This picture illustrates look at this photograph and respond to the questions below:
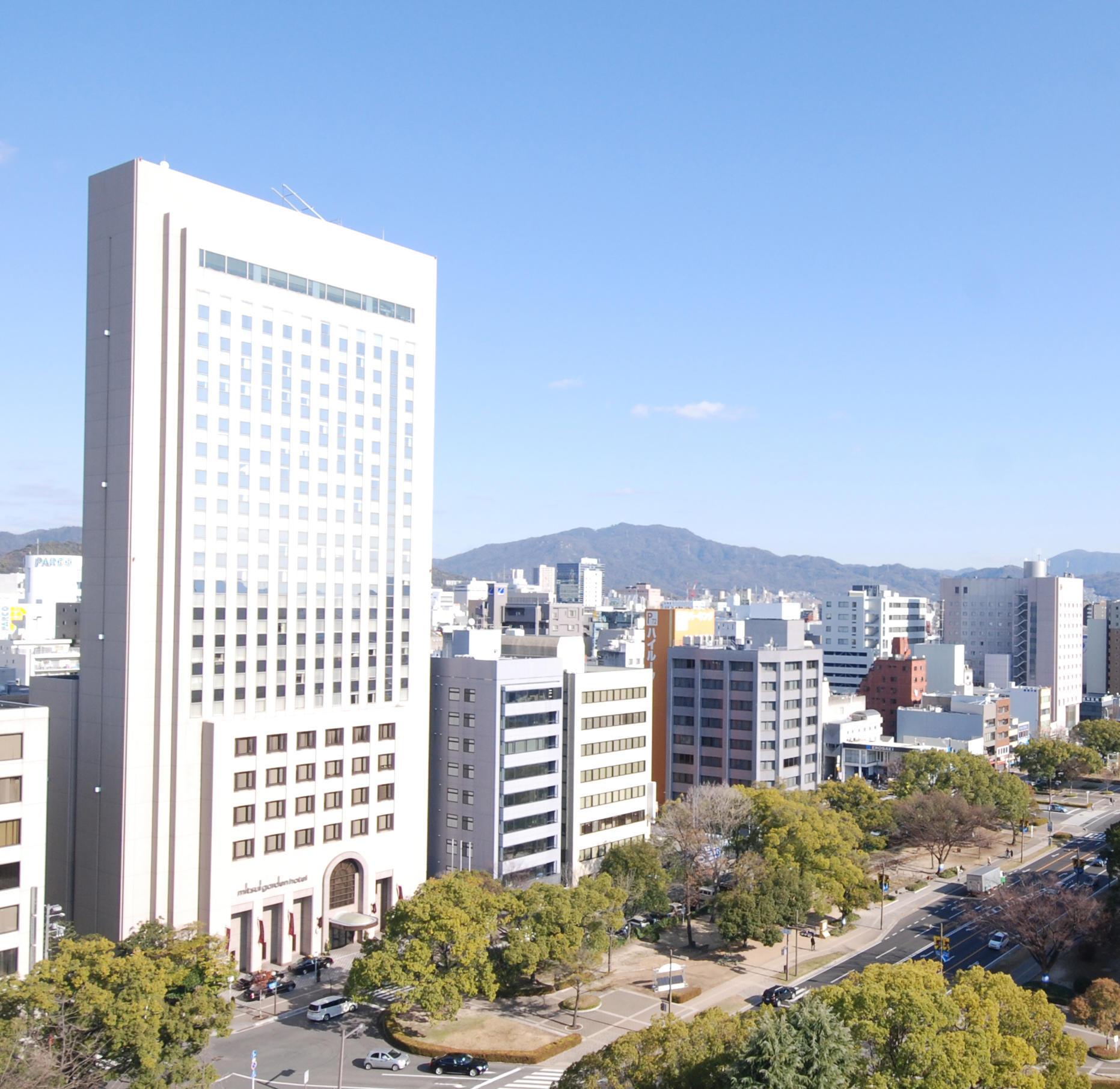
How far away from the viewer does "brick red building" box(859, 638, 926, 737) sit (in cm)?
17688

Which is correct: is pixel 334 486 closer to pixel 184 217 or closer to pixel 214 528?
pixel 214 528

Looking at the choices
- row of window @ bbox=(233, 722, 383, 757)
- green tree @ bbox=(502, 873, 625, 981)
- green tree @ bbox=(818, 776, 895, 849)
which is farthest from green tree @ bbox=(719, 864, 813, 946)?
row of window @ bbox=(233, 722, 383, 757)

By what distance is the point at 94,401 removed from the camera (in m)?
74.3

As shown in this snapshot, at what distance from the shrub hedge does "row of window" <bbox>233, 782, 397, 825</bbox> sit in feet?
60.9

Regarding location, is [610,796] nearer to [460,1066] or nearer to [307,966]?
[307,966]

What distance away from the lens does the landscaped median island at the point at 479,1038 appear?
61.4 meters

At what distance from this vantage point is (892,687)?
584ft

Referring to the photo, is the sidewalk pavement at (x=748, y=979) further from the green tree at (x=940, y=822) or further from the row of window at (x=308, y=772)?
the row of window at (x=308, y=772)

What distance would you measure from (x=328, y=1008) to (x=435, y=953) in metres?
8.42

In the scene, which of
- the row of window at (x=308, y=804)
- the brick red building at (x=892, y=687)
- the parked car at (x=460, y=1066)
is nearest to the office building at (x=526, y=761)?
the row of window at (x=308, y=804)

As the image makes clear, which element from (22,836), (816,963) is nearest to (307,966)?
(22,836)

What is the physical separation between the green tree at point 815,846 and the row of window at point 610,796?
1090 cm

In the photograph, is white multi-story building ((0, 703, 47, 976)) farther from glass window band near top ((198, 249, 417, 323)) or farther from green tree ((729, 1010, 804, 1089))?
green tree ((729, 1010, 804, 1089))

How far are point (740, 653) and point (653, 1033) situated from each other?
82188 mm
